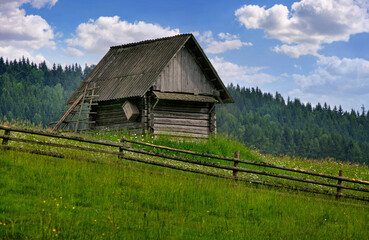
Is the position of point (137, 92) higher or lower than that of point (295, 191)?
higher

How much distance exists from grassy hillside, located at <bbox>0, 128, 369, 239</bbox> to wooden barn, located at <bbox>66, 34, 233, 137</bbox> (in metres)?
10.2

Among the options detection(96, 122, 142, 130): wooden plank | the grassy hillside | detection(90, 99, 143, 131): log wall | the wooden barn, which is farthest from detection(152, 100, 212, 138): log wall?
the grassy hillside

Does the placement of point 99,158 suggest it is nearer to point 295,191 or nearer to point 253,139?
point 295,191

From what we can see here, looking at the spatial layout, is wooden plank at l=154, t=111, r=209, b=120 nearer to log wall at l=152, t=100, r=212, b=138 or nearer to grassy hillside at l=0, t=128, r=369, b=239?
log wall at l=152, t=100, r=212, b=138

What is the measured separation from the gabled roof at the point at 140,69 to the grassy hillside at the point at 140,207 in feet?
35.5

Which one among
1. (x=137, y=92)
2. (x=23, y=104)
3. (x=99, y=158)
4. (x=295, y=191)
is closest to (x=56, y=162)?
(x=99, y=158)

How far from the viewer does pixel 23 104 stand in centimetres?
16162

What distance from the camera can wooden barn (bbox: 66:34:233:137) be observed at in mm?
26000

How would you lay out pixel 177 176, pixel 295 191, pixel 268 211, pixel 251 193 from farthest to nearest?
pixel 295 191
pixel 177 176
pixel 251 193
pixel 268 211

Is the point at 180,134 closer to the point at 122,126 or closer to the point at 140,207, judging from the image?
the point at 122,126

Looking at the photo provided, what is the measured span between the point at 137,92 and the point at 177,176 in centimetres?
1083

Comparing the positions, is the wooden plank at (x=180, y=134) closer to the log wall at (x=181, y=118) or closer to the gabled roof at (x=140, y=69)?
the log wall at (x=181, y=118)

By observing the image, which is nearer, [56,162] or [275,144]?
[56,162]

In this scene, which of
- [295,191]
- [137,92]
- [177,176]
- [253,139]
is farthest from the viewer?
[253,139]
